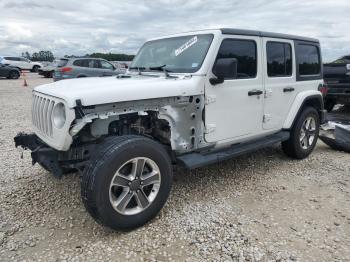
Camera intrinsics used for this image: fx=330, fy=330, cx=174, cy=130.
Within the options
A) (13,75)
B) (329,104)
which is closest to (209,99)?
(329,104)

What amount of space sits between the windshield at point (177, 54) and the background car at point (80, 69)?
35.2 ft

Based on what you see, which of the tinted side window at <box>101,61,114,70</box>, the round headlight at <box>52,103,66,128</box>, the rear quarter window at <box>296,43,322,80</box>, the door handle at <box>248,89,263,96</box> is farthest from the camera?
the tinted side window at <box>101,61,114,70</box>

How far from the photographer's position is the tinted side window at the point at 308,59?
537 cm

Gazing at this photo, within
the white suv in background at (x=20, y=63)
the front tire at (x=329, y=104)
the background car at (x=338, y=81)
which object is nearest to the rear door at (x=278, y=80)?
the background car at (x=338, y=81)

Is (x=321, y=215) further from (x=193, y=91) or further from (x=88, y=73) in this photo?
(x=88, y=73)

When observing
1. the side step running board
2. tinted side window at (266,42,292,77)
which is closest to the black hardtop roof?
tinted side window at (266,42,292,77)

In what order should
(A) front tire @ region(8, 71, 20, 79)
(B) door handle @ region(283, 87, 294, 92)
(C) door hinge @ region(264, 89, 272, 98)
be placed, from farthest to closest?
1. (A) front tire @ region(8, 71, 20, 79)
2. (B) door handle @ region(283, 87, 294, 92)
3. (C) door hinge @ region(264, 89, 272, 98)

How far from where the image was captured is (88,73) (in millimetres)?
15398

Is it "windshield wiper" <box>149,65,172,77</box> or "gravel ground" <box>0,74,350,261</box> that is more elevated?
"windshield wiper" <box>149,65,172,77</box>

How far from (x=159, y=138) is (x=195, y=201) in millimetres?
894

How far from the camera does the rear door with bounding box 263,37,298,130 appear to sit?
15.6 ft

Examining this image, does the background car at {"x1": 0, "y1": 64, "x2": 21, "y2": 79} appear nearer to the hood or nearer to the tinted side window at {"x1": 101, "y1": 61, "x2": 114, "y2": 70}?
the tinted side window at {"x1": 101, "y1": 61, "x2": 114, "y2": 70}

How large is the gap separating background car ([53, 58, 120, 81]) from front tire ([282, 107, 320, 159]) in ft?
35.9

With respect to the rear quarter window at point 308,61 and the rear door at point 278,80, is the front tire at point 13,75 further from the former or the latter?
the rear door at point 278,80
